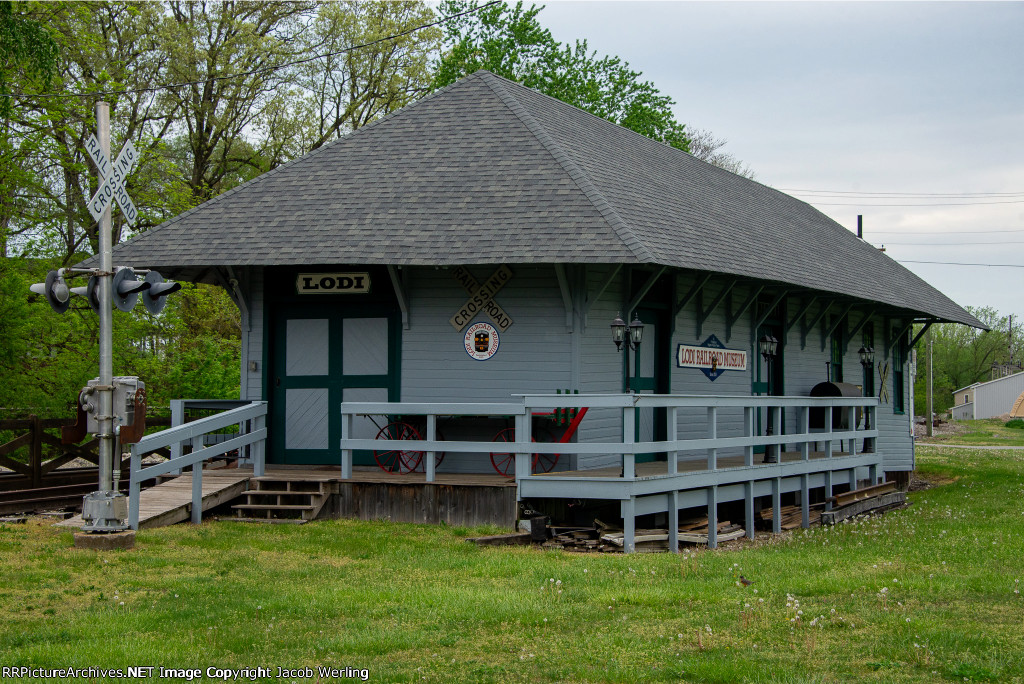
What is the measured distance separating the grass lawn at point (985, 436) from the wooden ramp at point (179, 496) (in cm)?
4157

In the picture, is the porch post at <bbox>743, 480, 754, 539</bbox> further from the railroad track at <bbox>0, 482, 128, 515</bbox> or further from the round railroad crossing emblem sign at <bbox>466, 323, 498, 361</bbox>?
the railroad track at <bbox>0, 482, 128, 515</bbox>

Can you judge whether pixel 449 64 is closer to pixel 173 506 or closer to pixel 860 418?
pixel 860 418

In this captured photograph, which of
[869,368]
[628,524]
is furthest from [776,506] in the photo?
[869,368]

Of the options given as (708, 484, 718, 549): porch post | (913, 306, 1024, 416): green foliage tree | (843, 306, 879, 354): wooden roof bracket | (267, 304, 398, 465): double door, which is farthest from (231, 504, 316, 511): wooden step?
(913, 306, 1024, 416): green foliage tree

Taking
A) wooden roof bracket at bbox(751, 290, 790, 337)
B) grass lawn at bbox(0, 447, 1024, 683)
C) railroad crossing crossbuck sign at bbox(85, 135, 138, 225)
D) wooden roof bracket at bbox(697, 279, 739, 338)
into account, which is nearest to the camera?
grass lawn at bbox(0, 447, 1024, 683)

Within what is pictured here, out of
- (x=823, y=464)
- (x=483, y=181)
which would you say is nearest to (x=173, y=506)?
(x=483, y=181)

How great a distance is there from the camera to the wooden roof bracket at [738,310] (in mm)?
18438

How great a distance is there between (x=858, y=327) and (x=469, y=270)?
486 inches

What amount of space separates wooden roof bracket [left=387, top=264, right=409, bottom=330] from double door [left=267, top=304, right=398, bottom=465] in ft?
0.94

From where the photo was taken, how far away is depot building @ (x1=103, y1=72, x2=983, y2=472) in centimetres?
1514

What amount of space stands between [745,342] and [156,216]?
21.0m

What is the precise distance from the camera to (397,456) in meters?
15.6

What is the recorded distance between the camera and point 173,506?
1333 cm

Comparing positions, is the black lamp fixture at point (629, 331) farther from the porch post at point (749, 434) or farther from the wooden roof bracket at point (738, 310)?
the wooden roof bracket at point (738, 310)
